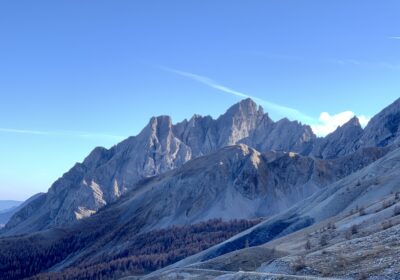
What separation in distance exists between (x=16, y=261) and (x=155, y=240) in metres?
61.1

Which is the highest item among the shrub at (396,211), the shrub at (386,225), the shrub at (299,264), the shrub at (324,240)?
the shrub at (396,211)

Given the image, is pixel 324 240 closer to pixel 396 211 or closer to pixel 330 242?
pixel 330 242

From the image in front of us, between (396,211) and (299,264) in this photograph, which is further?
(396,211)

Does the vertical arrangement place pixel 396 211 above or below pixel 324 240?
above

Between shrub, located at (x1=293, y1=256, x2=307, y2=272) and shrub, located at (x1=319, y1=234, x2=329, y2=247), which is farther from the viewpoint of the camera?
shrub, located at (x1=319, y1=234, x2=329, y2=247)

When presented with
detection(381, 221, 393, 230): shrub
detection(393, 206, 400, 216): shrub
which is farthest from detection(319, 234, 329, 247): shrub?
detection(393, 206, 400, 216): shrub

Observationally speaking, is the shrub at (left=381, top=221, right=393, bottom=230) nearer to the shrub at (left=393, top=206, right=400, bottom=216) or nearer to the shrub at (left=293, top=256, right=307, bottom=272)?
the shrub at (left=393, top=206, right=400, bottom=216)

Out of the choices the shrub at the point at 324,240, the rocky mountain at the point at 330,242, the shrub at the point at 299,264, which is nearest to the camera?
the rocky mountain at the point at 330,242

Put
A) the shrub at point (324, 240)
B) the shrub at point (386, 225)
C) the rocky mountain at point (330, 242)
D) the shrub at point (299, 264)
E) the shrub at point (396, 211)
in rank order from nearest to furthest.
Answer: the rocky mountain at point (330, 242) < the shrub at point (299, 264) < the shrub at point (386, 225) < the shrub at point (324, 240) < the shrub at point (396, 211)

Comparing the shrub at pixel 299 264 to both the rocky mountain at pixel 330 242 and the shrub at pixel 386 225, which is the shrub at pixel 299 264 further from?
the shrub at pixel 386 225

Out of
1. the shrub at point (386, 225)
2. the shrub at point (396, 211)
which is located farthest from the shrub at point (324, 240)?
the shrub at point (396, 211)

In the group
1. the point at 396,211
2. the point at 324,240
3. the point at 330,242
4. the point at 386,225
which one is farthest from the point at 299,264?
the point at 396,211

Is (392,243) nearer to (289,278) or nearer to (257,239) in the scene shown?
(289,278)

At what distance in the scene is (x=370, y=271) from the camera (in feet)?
78.3
